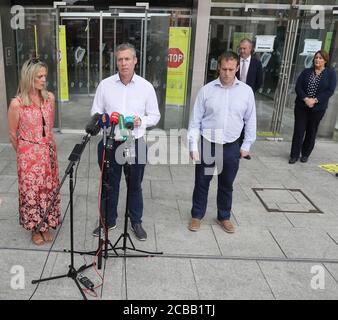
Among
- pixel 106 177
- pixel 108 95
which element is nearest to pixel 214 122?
pixel 108 95

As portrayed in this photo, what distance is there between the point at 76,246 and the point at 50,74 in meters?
4.55

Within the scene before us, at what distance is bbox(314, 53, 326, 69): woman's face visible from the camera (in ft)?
17.0

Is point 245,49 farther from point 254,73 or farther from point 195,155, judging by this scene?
point 195,155

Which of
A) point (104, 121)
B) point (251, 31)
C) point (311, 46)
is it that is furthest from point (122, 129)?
point (311, 46)

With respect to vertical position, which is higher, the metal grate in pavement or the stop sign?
the stop sign

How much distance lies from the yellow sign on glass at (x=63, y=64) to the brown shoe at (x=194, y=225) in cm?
432

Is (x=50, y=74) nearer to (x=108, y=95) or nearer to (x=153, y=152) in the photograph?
(x=153, y=152)

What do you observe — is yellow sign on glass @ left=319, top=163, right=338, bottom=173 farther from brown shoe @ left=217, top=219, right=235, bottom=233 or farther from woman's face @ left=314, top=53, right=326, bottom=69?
brown shoe @ left=217, top=219, right=235, bottom=233

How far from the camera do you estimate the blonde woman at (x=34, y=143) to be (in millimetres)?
2932

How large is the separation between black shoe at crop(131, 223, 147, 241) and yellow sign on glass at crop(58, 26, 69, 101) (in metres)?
4.20

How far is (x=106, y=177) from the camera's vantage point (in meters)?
2.64

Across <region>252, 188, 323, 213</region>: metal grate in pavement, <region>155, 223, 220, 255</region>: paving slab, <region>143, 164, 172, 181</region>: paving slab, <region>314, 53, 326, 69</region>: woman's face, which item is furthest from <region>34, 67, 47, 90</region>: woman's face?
<region>314, 53, 326, 69</region>: woman's face

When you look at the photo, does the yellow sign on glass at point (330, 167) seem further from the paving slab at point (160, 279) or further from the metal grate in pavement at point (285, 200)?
the paving slab at point (160, 279)

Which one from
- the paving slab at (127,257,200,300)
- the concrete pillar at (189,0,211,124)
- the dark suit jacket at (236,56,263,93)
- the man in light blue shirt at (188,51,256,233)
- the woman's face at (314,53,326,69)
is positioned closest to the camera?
the paving slab at (127,257,200,300)
